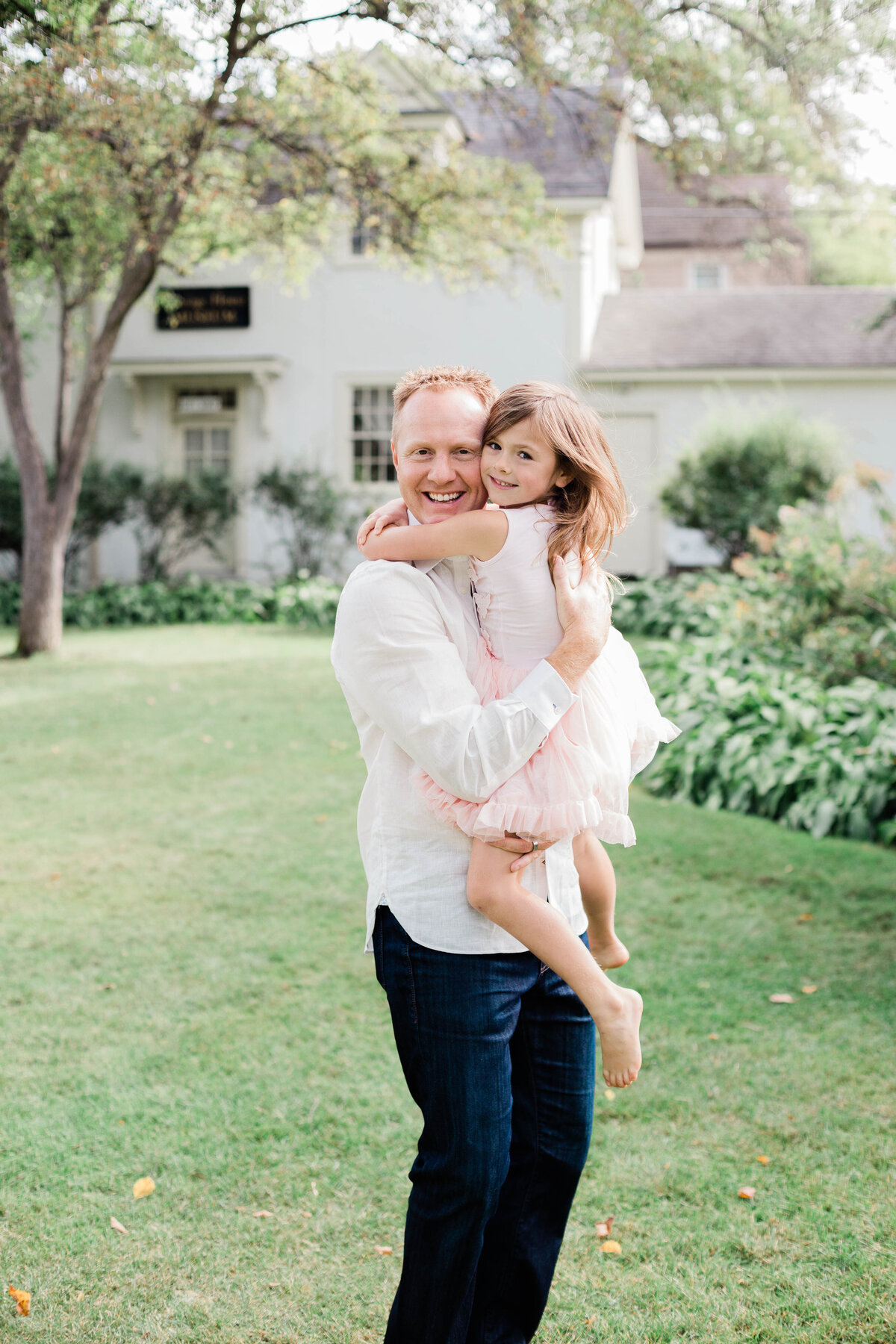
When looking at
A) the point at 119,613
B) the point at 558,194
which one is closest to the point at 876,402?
the point at 558,194

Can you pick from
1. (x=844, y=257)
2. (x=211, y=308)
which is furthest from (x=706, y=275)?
(x=211, y=308)

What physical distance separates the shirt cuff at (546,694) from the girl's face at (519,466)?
283mm

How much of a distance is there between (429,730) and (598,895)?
1.95ft

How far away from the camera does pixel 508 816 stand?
5.67 feet

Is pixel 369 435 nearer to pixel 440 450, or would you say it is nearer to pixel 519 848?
pixel 440 450

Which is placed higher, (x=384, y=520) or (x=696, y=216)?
(x=696, y=216)

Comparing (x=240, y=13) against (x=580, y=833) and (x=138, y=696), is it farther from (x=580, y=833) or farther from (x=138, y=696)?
(x=580, y=833)

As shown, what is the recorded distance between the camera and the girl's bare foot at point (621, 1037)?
5.85 feet

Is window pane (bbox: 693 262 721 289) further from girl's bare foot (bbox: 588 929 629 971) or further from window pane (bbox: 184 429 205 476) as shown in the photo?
girl's bare foot (bbox: 588 929 629 971)

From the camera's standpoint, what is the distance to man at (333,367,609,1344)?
1.72 m

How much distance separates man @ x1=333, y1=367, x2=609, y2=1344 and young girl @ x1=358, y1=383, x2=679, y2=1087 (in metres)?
0.04

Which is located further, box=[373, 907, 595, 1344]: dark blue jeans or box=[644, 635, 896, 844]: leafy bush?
box=[644, 635, 896, 844]: leafy bush

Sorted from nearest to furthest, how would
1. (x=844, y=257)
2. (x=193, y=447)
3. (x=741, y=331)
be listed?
(x=741, y=331) → (x=193, y=447) → (x=844, y=257)

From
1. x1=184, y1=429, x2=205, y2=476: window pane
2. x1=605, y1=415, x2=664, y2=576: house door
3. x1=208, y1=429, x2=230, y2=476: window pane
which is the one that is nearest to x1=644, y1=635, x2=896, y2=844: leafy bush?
x1=605, y1=415, x2=664, y2=576: house door
